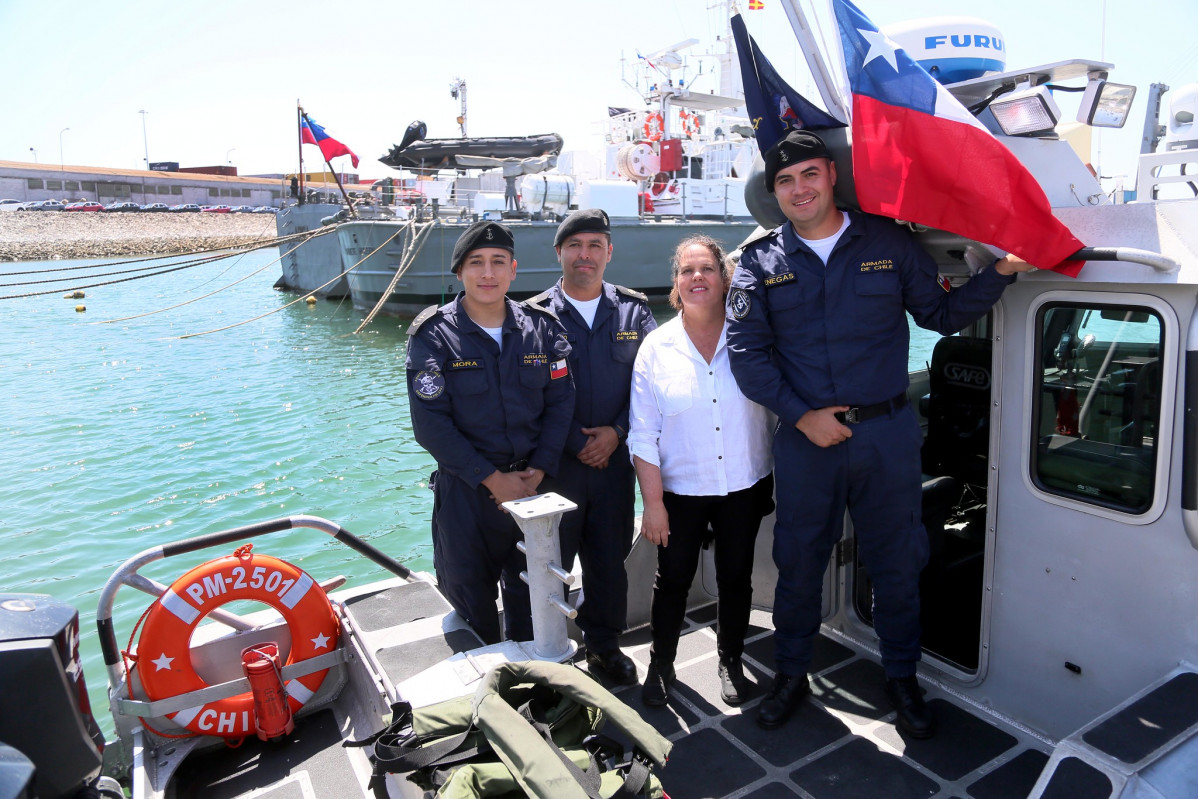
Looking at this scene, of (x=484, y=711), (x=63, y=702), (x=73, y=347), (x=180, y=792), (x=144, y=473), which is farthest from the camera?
(x=73, y=347)

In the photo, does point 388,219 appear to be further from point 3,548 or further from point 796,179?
point 796,179

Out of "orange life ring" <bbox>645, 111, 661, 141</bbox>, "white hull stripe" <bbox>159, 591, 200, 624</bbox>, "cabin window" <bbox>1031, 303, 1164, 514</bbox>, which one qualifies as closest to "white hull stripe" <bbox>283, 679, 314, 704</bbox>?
"white hull stripe" <bbox>159, 591, 200, 624</bbox>

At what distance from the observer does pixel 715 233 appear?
22453mm

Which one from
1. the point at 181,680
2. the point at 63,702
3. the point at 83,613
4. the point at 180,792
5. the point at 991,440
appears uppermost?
the point at 991,440

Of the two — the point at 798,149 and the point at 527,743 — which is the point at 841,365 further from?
the point at 527,743

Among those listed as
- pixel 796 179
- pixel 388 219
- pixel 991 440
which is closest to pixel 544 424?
pixel 796 179

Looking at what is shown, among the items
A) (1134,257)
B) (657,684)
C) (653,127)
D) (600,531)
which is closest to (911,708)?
(657,684)

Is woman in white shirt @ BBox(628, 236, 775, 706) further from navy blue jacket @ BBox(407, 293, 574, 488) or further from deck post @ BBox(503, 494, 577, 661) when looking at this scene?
deck post @ BBox(503, 494, 577, 661)

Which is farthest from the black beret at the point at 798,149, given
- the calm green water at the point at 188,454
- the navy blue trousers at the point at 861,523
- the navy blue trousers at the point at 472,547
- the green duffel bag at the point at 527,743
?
the calm green water at the point at 188,454

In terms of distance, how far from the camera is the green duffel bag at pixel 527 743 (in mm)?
1704

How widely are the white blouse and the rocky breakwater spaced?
45980mm

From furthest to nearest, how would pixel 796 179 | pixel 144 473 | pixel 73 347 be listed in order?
pixel 73 347 → pixel 144 473 → pixel 796 179

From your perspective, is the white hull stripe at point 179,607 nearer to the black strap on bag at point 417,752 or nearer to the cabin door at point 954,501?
the black strap on bag at point 417,752

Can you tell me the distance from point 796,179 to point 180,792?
2.99 metres
